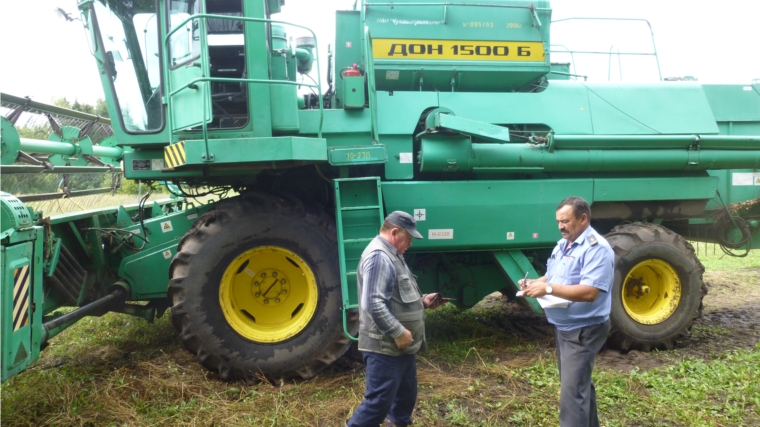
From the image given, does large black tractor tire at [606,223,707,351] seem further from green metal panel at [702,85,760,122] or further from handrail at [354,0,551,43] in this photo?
handrail at [354,0,551,43]

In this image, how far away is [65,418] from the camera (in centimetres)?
360

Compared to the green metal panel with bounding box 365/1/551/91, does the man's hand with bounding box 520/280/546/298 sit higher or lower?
lower

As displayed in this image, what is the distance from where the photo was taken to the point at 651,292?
530cm

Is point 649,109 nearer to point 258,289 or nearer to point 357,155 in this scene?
point 357,155

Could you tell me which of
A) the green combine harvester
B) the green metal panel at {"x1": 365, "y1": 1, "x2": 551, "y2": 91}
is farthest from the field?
the green metal panel at {"x1": 365, "y1": 1, "x2": 551, "y2": 91}

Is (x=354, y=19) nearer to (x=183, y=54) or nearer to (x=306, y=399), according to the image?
(x=183, y=54)

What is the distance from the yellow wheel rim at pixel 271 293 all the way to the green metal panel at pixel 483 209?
99 centimetres

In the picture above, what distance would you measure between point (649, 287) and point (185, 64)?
4.66 m

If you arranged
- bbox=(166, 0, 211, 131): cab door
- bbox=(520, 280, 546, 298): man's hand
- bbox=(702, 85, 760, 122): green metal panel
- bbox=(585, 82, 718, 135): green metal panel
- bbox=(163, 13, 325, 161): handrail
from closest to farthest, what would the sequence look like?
bbox=(520, 280, 546, 298): man's hand → bbox=(163, 13, 325, 161): handrail → bbox=(166, 0, 211, 131): cab door → bbox=(585, 82, 718, 135): green metal panel → bbox=(702, 85, 760, 122): green metal panel

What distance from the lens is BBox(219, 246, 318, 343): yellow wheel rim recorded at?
14.8 ft

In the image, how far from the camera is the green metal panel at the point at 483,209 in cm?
480

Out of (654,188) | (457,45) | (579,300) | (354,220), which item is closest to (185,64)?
(354,220)

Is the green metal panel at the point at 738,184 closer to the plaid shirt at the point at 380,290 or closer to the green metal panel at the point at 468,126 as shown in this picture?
the green metal panel at the point at 468,126

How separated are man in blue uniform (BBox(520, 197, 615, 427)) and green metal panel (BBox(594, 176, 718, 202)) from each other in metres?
2.24
